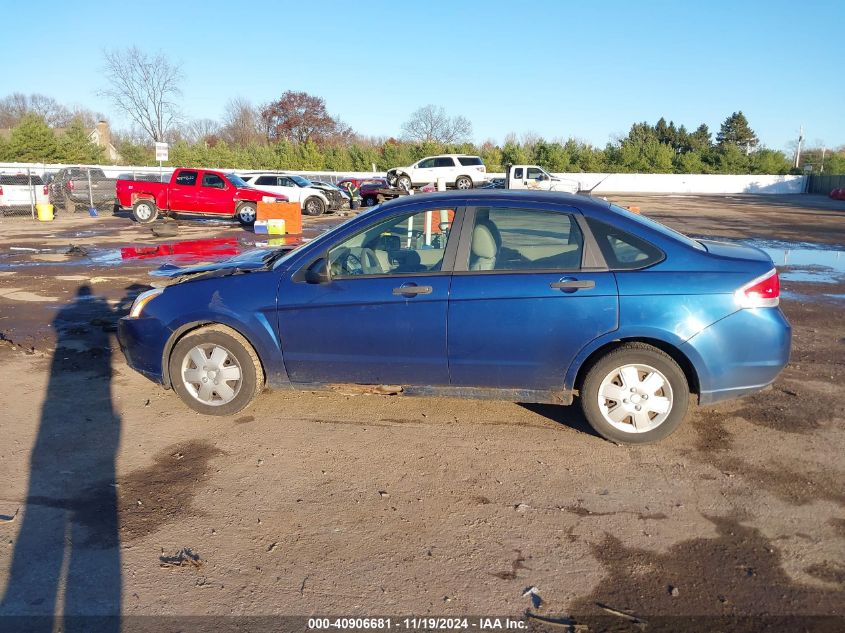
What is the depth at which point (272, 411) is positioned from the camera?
17.0 feet

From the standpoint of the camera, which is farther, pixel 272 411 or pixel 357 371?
pixel 272 411

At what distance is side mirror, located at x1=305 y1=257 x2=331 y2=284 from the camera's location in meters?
4.68

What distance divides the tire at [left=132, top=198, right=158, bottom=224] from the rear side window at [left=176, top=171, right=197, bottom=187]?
4.11 feet

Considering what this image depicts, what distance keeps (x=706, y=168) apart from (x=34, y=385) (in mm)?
68880

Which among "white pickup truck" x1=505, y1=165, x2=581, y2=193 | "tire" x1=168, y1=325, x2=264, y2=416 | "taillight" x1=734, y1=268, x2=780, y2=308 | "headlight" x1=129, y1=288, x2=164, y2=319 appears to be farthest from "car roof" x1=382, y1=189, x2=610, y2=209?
"white pickup truck" x1=505, y1=165, x2=581, y2=193

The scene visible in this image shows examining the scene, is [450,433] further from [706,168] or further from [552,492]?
[706,168]

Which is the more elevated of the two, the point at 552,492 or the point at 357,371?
the point at 357,371

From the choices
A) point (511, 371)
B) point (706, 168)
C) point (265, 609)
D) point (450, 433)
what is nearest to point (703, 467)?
point (511, 371)

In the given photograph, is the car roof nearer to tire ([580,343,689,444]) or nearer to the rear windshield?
tire ([580,343,689,444])

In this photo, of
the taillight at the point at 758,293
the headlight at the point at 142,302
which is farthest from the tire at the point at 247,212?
the taillight at the point at 758,293

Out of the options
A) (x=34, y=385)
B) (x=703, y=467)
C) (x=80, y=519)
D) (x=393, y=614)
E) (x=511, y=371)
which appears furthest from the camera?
(x=34, y=385)

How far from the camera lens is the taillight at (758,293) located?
4320mm

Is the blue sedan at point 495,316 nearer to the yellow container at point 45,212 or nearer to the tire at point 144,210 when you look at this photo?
the tire at point 144,210

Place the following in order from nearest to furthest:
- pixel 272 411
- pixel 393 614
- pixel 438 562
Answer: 1. pixel 393 614
2. pixel 438 562
3. pixel 272 411
